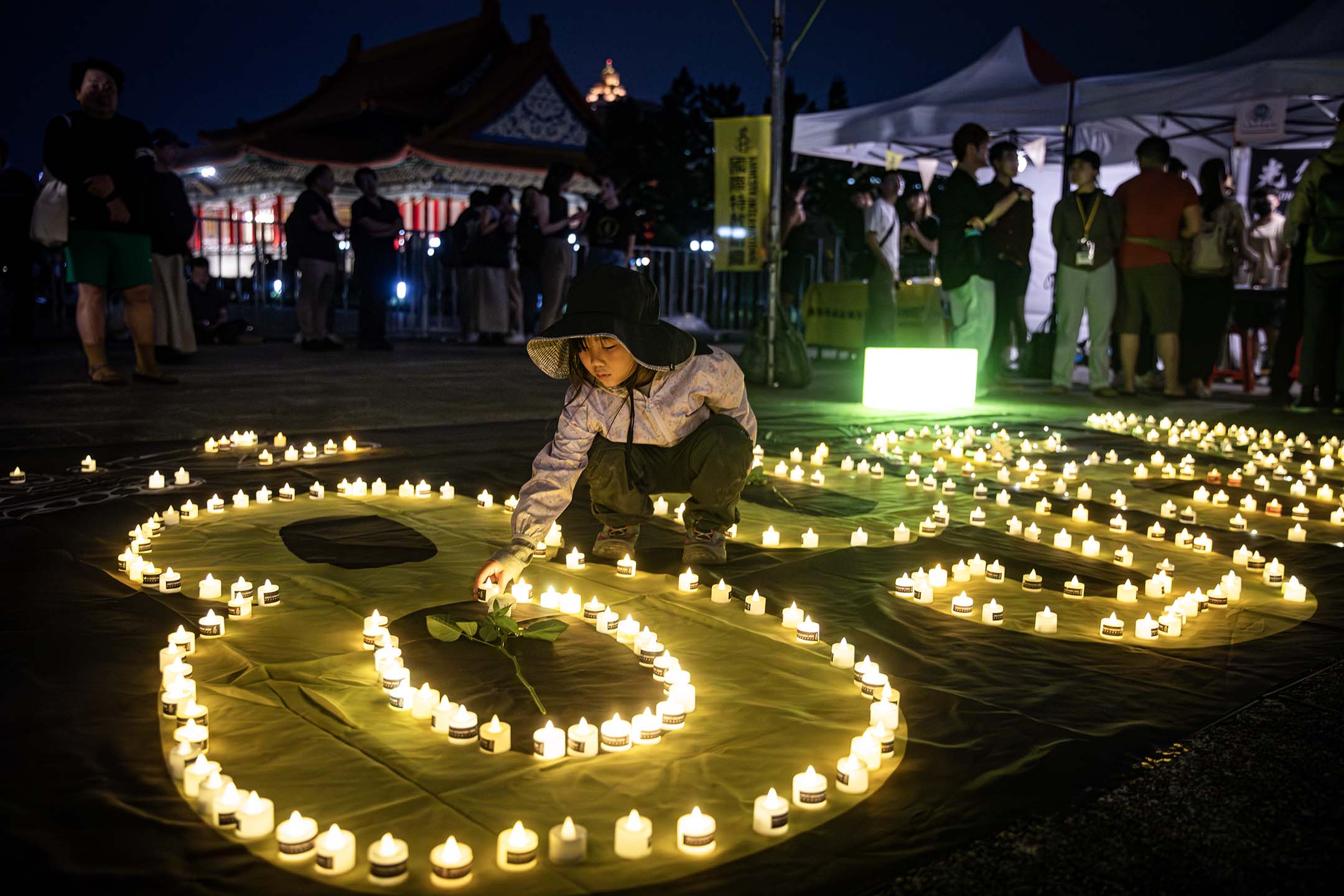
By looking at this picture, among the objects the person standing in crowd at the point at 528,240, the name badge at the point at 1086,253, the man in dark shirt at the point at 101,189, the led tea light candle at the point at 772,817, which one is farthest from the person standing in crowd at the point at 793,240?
the led tea light candle at the point at 772,817

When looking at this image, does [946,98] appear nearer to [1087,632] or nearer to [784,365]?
[784,365]

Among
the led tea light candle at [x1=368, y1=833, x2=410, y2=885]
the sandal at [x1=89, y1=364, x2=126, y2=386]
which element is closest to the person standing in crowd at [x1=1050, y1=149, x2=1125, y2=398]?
the sandal at [x1=89, y1=364, x2=126, y2=386]

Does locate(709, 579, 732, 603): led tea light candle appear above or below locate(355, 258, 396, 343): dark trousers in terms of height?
below

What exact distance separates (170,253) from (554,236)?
4.79m

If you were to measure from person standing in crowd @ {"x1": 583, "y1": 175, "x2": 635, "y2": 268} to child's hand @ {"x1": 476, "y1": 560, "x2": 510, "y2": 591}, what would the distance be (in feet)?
32.9

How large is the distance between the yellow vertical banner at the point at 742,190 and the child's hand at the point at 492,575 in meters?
6.57

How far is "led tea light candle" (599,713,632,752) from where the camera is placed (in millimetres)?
2162

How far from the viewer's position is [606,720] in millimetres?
2287

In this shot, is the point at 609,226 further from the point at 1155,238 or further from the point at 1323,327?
the point at 1323,327

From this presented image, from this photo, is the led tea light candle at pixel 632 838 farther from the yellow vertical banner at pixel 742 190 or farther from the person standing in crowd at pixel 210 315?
the person standing in crowd at pixel 210 315

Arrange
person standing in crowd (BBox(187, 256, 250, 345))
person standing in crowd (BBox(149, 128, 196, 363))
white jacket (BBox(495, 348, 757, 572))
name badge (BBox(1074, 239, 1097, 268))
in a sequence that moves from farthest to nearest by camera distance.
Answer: person standing in crowd (BBox(187, 256, 250, 345))
name badge (BBox(1074, 239, 1097, 268))
person standing in crowd (BBox(149, 128, 196, 363))
white jacket (BBox(495, 348, 757, 572))

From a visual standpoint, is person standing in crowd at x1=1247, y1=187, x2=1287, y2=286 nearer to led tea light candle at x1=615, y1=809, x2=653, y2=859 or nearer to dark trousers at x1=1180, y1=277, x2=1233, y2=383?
dark trousers at x1=1180, y1=277, x2=1233, y2=383

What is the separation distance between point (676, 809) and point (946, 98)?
1099 centimetres

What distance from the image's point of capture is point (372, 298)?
12203 millimetres
